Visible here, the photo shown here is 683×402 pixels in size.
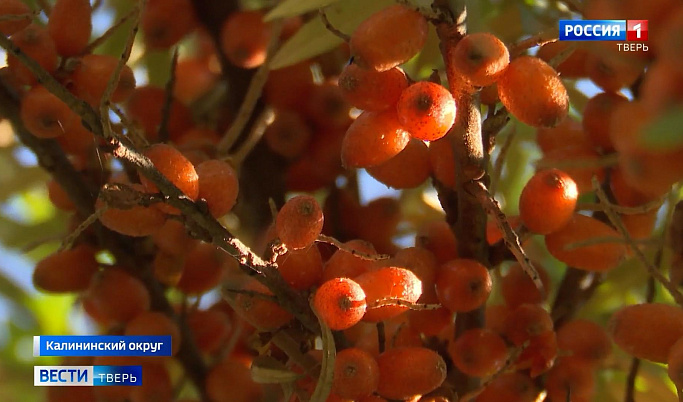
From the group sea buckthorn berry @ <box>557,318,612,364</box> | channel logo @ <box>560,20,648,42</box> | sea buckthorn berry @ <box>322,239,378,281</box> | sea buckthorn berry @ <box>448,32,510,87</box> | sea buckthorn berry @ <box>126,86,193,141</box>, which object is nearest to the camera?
channel logo @ <box>560,20,648,42</box>

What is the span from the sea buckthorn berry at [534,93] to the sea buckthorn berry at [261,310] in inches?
9.9

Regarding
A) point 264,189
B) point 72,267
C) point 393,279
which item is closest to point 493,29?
point 264,189

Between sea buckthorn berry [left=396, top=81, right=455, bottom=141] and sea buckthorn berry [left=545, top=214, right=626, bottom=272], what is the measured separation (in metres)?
0.18

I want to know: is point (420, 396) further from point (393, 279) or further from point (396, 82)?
point (396, 82)

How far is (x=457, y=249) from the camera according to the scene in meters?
0.74

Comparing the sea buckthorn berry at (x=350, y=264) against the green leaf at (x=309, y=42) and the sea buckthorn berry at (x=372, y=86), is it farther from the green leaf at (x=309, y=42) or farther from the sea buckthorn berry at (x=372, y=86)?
the green leaf at (x=309, y=42)

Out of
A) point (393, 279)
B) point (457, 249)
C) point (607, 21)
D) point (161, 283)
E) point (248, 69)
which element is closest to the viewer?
point (607, 21)

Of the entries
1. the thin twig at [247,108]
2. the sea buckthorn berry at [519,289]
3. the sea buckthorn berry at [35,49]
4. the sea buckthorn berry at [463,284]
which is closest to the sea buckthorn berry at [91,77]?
the sea buckthorn berry at [35,49]

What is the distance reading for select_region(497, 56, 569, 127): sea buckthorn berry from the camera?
59 centimetres

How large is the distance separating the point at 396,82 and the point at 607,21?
17cm

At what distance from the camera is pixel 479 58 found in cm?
58

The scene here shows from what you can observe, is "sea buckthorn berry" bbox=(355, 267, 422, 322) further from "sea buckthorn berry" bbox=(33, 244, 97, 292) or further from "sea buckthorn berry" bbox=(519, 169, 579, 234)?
"sea buckthorn berry" bbox=(33, 244, 97, 292)

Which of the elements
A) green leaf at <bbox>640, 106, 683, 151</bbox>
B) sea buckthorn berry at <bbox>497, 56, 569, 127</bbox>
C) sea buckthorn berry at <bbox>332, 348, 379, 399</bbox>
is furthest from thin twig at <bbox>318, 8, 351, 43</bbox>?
green leaf at <bbox>640, 106, 683, 151</bbox>

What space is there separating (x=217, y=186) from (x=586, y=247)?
33cm
